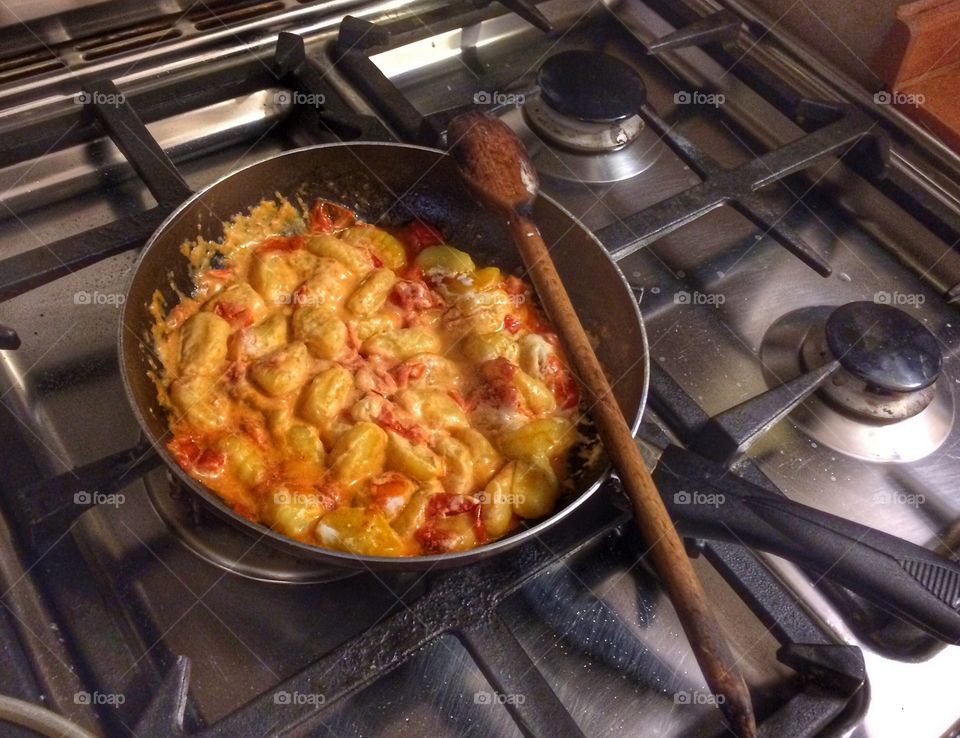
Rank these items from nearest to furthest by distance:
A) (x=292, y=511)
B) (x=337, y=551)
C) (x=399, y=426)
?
(x=337, y=551) < (x=292, y=511) < (x=399, y=426)

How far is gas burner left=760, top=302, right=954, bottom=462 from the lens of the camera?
0.86 m

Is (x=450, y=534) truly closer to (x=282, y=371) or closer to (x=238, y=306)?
(x=282, y=371)

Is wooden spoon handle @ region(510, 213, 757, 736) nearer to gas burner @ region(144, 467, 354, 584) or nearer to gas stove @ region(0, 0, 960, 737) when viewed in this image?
gas stove @ region(0, 0, 960, 737)

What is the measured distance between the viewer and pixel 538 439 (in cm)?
83

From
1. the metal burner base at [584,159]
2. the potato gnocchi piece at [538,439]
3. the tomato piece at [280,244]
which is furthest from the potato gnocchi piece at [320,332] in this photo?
the metal burner base at [584,159]

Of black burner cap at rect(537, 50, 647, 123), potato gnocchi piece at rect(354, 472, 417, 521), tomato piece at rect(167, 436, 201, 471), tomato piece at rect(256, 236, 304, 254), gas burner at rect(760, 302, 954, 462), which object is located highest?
black burner cap at rect(537, 50, 647, 123)

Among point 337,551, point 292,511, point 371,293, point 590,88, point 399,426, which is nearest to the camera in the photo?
point 337,551

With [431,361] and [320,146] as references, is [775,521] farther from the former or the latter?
[320,146]

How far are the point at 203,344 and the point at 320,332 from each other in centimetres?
→ 12

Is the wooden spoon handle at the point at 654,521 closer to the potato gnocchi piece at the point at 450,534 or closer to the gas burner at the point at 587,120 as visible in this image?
the potato gnocchi piece at the point at 450,534

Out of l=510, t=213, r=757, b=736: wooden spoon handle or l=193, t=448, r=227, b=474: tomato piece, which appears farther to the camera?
l=193, t=448, r=227, b=474: tomato piece

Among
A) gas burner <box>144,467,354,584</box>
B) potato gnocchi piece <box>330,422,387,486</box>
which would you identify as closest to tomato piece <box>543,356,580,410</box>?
potato gnocchi piece <box>330,422,387,486</box>

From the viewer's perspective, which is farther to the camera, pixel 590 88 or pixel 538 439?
pixel 590 88

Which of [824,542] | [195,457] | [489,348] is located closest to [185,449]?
[195,457]
